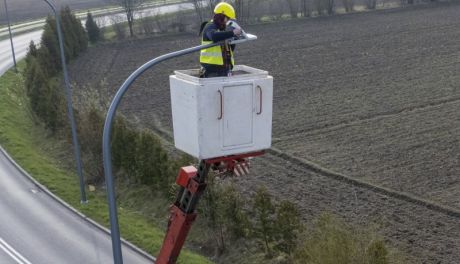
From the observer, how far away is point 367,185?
18859 millimetres

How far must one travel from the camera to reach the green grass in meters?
17.9

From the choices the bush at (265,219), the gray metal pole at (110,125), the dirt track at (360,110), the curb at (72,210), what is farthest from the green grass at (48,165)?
the gray metal pole at (110,125)

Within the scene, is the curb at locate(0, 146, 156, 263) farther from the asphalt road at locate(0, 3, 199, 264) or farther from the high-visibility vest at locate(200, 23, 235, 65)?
the high-visibility vest at locate(200, 23, 235, 65)

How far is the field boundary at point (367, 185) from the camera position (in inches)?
666

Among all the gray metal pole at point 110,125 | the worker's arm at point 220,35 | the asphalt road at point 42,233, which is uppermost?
the worker's arm at point 220,35

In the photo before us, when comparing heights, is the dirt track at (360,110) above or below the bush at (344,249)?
below

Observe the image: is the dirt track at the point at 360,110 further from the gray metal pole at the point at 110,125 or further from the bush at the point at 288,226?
the gray metal pole at the point at 110,125

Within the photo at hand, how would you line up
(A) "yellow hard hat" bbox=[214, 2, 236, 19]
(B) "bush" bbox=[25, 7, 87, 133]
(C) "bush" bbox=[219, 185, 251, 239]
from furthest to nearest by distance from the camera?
(B) "bush" bbox=[25, 7, 87, 133]
(C) "bush" bbox=[219, 185, 251, 239]
(A) "yellow hard hat" bbox=[214, 2, 236, 19]

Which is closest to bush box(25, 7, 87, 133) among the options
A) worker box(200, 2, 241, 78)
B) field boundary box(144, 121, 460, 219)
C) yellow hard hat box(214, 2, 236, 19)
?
field boundary box(144, 121, 460, 219)

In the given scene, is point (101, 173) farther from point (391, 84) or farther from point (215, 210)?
point (391, 84)

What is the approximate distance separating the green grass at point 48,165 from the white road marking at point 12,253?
9.36 feet

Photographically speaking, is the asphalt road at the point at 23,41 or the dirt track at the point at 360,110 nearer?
the dirt track at the point at 360,110

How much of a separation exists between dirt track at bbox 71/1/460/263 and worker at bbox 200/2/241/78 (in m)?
8.30

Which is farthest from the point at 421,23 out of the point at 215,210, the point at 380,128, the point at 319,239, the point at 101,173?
the point at 319,239
